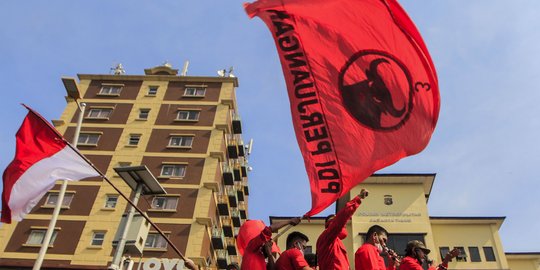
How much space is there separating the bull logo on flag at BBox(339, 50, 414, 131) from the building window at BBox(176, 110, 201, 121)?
30.8m

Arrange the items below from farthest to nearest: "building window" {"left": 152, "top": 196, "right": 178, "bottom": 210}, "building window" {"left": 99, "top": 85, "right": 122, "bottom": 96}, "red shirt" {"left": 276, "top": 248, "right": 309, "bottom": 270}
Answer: "building window" {"left": 99, "top": 85, "right": 122, "bottom": 96}
"building window" {"left": 152, "top": 196, "right": 178, "bottom": 210}
"red shirt" {"left": 276, "top": 248, "right": 309, "bottom": 270}

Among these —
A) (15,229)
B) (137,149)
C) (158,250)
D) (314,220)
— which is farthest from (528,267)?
(15,229)

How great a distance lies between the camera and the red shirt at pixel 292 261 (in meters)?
5.69

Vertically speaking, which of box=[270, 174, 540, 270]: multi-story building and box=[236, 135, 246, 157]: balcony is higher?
box=[236, 135, 246, 157]: balcony

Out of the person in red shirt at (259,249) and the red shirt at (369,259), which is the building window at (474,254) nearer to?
the red shirt at (369,259)

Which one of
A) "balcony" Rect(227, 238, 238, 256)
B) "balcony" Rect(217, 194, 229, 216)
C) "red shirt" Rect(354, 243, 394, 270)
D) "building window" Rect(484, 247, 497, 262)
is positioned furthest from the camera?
"balcony" Rect(227, 238, 238, 256)

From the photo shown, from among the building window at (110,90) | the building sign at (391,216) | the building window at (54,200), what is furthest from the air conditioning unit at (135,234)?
the building window at (110,90)

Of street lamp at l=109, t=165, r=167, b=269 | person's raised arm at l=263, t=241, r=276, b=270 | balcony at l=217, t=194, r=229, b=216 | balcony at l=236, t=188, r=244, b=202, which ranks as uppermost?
balcony at l=236, t=188, r=244, b=202

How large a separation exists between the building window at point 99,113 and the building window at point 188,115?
215 inches

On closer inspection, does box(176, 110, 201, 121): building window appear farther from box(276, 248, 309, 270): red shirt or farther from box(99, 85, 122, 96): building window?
box(276, 248, 309, 270): red shirt

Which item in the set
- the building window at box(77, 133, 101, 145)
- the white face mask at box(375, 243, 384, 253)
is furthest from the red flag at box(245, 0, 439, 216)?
the building window at box(77, 133, 101, 145)

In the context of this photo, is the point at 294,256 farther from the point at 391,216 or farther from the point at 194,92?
the point at 194,92

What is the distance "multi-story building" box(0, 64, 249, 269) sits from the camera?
29844 millimetres

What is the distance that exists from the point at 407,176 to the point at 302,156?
25.6m
